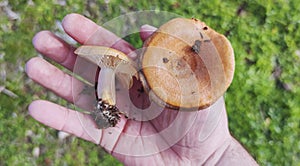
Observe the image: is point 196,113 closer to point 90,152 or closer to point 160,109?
point 160,109

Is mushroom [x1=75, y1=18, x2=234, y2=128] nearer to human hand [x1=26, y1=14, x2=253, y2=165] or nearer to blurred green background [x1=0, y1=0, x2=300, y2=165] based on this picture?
human hand [x1=26, y1=14, x2=253, y2=165]

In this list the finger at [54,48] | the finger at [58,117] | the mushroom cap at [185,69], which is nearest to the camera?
the mushroom cap at [185,69]

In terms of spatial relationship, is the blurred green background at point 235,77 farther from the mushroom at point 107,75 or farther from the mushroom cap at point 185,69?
the mushroom cap at point 185,69

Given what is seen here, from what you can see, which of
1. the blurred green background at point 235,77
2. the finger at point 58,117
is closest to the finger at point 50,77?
the finger at point 58,117

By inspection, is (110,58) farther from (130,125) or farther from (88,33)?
(130,125)

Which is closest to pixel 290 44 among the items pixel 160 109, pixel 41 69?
pixel 160 109

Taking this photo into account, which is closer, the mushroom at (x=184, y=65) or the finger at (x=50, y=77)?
the mushroom at (x=184, y=65)

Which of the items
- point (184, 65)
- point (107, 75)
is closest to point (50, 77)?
point (107, 75)
